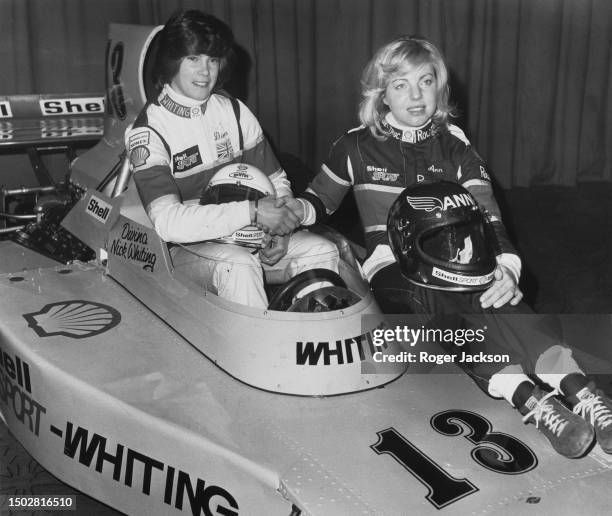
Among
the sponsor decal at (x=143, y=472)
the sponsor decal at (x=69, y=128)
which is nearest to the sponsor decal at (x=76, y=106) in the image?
the sponsor decal at (x=69, y=128)

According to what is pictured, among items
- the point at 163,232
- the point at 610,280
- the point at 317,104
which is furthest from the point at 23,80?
the point at 610,280

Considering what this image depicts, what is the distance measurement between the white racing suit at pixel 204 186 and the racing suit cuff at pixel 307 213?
0.13 feet

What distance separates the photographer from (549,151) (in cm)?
638

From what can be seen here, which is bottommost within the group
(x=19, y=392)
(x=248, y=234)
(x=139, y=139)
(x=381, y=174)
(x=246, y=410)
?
(x=19, y=392)

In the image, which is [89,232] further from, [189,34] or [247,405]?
[247,405]

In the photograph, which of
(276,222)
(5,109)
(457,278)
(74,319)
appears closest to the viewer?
(457,278)

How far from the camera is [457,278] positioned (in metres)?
2.26

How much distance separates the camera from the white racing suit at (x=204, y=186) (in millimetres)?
2439

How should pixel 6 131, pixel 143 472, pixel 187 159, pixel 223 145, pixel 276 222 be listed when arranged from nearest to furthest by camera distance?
pixel 143 472 < pixel 276 222 < pixel 187 159 < pixel 223 145 < pixel 6 131

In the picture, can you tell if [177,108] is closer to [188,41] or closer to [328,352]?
[188,41]

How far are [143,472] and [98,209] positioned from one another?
1.17m

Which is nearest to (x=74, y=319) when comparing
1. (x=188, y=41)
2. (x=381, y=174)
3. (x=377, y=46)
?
(x=188, y=41)

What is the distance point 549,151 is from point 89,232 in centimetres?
429

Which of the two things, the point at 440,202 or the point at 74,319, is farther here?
the point at 74,319
